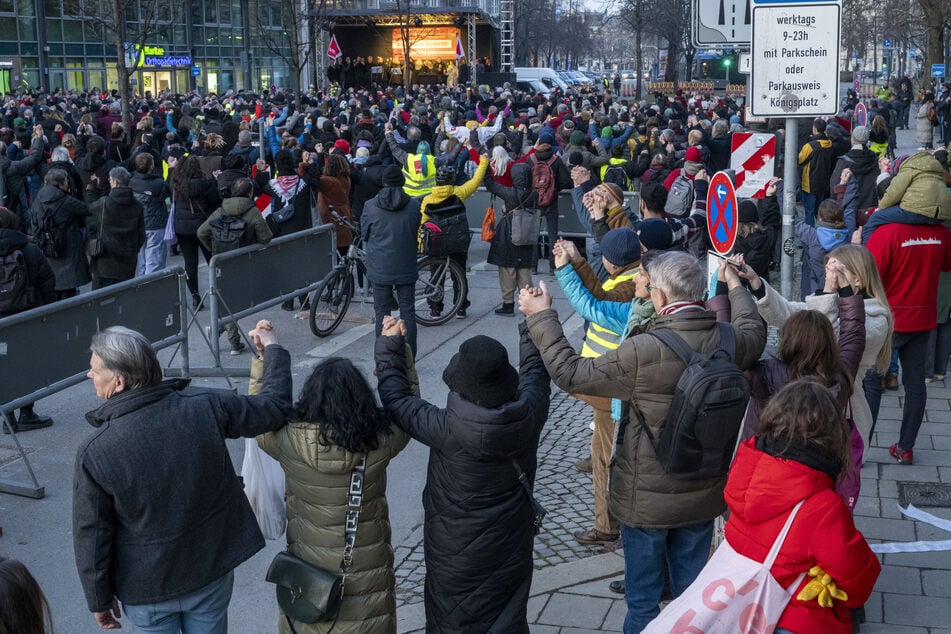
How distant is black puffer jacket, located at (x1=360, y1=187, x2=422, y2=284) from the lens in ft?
32.4

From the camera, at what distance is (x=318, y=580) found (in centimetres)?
429

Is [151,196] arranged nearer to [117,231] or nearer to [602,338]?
[117,231]

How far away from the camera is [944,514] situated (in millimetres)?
6727

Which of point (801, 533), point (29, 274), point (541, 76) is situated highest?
point (541, 76)

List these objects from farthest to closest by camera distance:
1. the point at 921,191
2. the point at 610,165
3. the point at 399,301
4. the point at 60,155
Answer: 1. the point at 60,155
2. the point at 610,165
3. the point at 399,301
4. the point at 921,191

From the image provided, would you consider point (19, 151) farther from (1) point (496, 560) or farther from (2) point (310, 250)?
(1) point (496, 560)

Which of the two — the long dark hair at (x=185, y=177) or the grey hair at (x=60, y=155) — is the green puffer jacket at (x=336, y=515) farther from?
the grey hair at (x=60, y=155)

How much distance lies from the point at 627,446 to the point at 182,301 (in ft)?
17.0

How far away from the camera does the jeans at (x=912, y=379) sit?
7480 mm

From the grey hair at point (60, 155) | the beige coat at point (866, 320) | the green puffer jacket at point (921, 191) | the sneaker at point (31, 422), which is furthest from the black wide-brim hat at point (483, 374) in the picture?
the grey hair at point (60, 155)

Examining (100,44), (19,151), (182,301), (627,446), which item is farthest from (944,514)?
(100,44)

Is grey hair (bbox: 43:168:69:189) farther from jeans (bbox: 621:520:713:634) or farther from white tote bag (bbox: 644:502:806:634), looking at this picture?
white tote bag (bbox: 644:502:806:634)

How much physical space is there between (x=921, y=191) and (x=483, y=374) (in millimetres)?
4857

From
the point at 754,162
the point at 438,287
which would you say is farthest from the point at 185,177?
the point at 754,162
